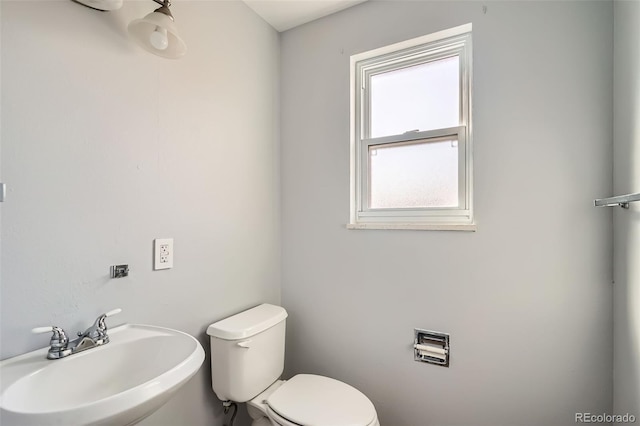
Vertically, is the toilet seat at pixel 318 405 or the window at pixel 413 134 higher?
the window at pixel 413 134

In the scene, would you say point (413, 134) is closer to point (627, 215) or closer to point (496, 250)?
point (496, 250)

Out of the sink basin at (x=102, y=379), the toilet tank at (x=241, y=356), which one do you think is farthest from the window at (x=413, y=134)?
the sink basin at (x=102, y=379)

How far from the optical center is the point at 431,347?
1.42m

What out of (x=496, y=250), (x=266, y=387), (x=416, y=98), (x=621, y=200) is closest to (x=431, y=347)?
(x=496, y=250)

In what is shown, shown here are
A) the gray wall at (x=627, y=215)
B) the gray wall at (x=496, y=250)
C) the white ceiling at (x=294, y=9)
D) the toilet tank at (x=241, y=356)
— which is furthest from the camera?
the white ceiling at (x=294, y=9)

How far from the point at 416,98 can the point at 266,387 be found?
1.69 metres

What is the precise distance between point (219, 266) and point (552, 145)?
159 cm

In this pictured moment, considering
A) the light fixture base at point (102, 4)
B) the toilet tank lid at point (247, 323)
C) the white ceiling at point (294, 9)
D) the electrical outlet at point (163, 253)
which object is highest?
the white ceiling at point (294, 9)

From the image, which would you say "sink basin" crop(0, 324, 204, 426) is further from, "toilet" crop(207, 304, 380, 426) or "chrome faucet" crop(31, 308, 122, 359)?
"toilet" crop(207, 304, 380, 426)

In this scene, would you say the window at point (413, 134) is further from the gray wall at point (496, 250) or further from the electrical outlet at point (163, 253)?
the electrical outlet at point (163, 253)

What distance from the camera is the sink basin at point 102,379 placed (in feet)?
2.04

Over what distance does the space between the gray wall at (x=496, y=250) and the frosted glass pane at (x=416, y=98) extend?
0.15 metres

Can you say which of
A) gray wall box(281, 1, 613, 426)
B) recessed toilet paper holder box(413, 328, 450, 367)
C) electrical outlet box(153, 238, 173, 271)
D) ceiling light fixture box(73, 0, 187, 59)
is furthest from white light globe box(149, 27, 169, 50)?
recessed toilet paper holder box(413, 328, 450, 367)

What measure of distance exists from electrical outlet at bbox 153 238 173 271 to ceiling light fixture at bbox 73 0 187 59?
73 centimetres
